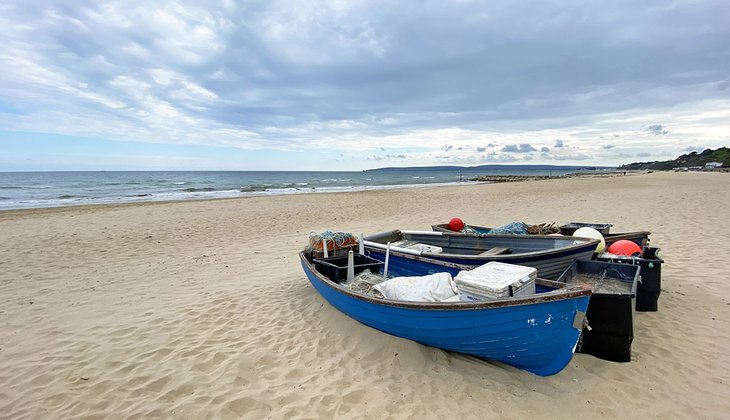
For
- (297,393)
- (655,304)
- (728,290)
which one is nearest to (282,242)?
(297,393)

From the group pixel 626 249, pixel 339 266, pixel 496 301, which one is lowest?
pixel 339 266

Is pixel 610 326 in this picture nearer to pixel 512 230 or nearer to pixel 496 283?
pixel 496 283

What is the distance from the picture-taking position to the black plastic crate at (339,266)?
246 inches

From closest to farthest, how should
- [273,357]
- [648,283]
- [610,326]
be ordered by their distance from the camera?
1. [610,326]
2. [273,357]
3. [648,283]

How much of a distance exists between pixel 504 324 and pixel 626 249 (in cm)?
414

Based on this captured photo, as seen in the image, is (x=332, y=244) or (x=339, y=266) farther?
(x=332, y=244)

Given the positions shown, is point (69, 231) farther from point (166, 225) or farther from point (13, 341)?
point (13, 341)

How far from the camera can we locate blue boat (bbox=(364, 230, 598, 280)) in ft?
17.6

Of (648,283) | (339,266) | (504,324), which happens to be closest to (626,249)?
(648,283)

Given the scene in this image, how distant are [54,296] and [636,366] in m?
9.50

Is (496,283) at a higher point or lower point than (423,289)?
higher

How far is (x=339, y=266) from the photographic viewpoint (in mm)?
6594

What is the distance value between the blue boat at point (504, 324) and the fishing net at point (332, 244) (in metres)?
2.38

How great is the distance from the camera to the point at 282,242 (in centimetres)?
1174
